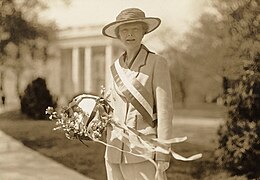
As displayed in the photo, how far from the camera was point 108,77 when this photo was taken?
2.41 m

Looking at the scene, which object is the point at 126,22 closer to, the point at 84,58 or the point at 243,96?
the point at 84,58

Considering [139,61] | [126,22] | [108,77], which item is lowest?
[108,77]

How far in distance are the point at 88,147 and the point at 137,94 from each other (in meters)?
1.04

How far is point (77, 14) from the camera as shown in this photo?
2428mm

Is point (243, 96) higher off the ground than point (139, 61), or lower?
lower

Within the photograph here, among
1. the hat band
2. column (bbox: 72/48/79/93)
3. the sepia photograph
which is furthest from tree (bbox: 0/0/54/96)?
the hat band

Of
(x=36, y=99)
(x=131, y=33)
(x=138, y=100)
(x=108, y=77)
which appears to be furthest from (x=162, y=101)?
(x=36, y=99)

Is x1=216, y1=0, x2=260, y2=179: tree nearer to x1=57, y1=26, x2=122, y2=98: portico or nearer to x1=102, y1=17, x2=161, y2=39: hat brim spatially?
x1=57, y1=26, x2=122, y2=98: portico

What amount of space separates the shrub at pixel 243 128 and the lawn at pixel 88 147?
0.06 meters

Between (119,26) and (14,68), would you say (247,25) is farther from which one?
→ (14,68)

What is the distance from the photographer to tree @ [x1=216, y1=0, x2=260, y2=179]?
2344mm

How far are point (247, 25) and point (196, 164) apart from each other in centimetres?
76

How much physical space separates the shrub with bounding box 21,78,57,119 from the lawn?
4 cm

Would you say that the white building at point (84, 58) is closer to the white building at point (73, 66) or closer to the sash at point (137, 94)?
the white building at point (73, 66)
